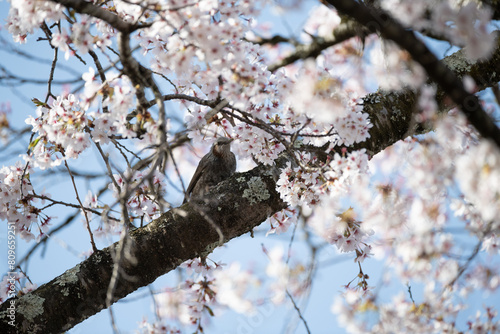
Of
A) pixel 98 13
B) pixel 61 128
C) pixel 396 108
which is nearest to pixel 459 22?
pixel 396 108

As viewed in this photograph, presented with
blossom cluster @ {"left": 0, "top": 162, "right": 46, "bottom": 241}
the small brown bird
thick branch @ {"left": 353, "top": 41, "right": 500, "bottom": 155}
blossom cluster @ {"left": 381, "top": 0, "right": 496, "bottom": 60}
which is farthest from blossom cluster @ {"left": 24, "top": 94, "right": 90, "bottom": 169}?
the small brown bird

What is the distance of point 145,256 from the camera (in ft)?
7.60

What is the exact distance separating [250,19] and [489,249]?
8.39 ft

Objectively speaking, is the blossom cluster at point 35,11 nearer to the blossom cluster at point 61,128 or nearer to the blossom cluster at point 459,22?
the blossom cluster at point 61,128

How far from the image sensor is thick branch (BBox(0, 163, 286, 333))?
88.4 inches

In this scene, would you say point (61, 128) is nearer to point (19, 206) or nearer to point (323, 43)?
point (19, 206)

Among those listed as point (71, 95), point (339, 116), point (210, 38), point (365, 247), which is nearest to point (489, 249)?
point (365, 247)

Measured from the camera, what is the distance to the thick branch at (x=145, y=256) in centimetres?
224

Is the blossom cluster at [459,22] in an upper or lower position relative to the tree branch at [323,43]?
lower

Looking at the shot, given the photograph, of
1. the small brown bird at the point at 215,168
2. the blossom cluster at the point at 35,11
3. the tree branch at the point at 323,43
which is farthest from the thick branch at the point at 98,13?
the small brown bird at the point at 215,168

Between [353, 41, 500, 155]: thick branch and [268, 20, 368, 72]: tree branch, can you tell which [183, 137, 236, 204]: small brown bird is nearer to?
[268, 20, 368, 72]: tree branch

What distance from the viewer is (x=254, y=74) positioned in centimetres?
189

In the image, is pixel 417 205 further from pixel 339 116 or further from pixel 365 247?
pixel 339 116

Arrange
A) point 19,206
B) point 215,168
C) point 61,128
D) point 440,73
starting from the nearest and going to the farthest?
point 440,73 < point 61,128 < point 19,206 < point 215,168
